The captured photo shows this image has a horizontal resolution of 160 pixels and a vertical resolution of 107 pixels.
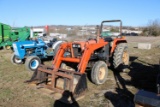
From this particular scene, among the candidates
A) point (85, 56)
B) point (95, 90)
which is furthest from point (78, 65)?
point (95, 90)

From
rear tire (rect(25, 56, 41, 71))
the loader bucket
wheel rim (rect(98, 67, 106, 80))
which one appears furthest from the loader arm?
rear tire (rect(25, 56, 41, 71))

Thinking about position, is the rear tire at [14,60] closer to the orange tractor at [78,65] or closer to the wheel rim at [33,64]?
the wheel rim at [33,64]

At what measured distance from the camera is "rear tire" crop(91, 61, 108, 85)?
6054 mm

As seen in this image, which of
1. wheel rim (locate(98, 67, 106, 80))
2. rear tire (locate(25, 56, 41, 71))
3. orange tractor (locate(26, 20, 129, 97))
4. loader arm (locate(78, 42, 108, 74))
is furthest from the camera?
rear tire (locate(25, 56, 41, 71))

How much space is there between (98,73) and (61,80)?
1.13 m

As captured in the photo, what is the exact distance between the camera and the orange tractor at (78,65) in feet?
17.7

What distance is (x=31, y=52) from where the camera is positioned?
967 centimetres

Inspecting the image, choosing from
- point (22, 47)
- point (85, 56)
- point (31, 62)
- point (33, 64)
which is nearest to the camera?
point (85, 56)

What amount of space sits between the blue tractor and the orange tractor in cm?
253

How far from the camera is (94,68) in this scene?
19.9ft

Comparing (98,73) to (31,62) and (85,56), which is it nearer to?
(85,56)

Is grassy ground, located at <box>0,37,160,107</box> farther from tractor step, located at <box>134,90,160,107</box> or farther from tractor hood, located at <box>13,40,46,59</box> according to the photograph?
tractor step, located at <box>134,90,160,107</box>

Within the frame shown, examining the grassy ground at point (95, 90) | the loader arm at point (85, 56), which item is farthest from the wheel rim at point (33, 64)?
the loader arm at point (85, 56)

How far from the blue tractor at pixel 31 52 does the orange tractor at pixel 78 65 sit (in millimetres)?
2527
